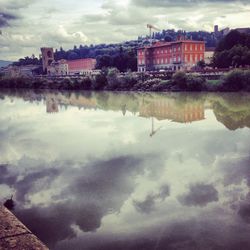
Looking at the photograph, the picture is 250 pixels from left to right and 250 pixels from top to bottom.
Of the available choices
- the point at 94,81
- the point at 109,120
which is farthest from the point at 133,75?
the point at 109,120

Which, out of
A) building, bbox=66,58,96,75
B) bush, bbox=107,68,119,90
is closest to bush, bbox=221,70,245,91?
bush, bbox=107,68,119,90

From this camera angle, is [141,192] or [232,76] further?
[232,76]

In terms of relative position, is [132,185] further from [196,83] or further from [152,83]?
→ [152,83]

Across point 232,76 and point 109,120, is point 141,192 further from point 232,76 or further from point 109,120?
point 232,76

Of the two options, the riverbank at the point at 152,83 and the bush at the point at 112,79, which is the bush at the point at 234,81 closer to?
the riverbank at the point at 152,83

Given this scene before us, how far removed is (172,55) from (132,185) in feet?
201

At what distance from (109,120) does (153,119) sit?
2.79m

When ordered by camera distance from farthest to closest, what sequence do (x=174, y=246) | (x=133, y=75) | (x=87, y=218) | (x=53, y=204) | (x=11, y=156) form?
(x=133, y=75) < (x=11, y=156) < (x=53, y=204) < (x=87, y=218) < (x=174, y=246)

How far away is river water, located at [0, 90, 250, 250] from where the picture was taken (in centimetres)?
712

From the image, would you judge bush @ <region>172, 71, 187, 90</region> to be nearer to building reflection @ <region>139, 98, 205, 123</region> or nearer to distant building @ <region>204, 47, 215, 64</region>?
building reflection @ <region>139, 98, 205, 123</region>

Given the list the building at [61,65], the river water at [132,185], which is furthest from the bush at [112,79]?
the building at [61,65]

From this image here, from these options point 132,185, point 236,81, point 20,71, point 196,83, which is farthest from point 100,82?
point 20,71

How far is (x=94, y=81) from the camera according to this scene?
185 ft

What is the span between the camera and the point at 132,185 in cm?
991
